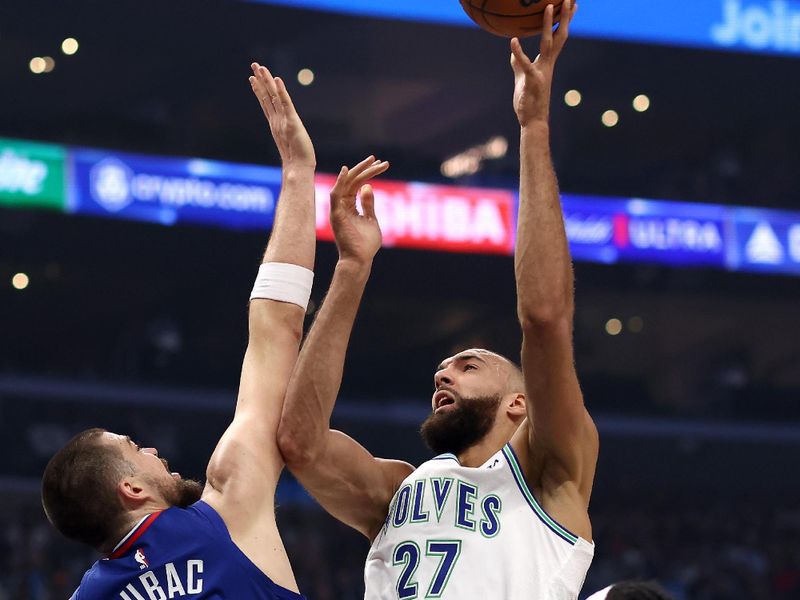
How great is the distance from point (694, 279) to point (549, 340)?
16.6 m

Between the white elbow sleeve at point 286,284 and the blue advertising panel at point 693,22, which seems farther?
the blue advertising panel at point 693,22

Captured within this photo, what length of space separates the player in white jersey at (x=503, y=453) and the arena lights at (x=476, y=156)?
1641cm

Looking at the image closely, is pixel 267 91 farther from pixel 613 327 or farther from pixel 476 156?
pixel 613 327

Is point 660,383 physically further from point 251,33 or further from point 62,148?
point 62,148

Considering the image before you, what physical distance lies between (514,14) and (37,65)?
16.7 m

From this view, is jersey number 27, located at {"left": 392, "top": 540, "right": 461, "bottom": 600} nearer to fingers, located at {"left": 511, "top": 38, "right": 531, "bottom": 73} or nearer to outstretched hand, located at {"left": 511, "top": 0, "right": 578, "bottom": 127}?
outstretched hand, located at {"left": 511, "top": 0, "right": 578, "bottom": 127}

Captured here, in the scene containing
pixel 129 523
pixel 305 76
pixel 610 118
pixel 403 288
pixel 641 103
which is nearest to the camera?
pixel 129 523

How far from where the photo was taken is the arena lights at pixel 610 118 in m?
21.3

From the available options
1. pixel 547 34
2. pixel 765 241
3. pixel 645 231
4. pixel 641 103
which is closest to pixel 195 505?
pixel 547 34

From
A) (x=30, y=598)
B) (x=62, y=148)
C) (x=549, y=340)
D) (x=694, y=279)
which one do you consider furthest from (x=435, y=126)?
(x=549, y=340)

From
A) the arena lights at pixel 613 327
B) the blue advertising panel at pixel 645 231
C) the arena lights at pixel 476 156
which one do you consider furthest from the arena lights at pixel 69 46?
the arena lights at pixel 613 327

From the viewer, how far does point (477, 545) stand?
3.24 metres

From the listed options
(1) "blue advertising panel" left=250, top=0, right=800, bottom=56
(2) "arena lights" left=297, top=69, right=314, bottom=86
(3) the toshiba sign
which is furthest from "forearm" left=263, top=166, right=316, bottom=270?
(2) "arena lights" left=297, top=69, right=314, bottom=86

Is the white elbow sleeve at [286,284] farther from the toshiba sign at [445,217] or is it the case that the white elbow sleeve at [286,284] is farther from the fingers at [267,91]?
the toshiba sign at [445,217]
